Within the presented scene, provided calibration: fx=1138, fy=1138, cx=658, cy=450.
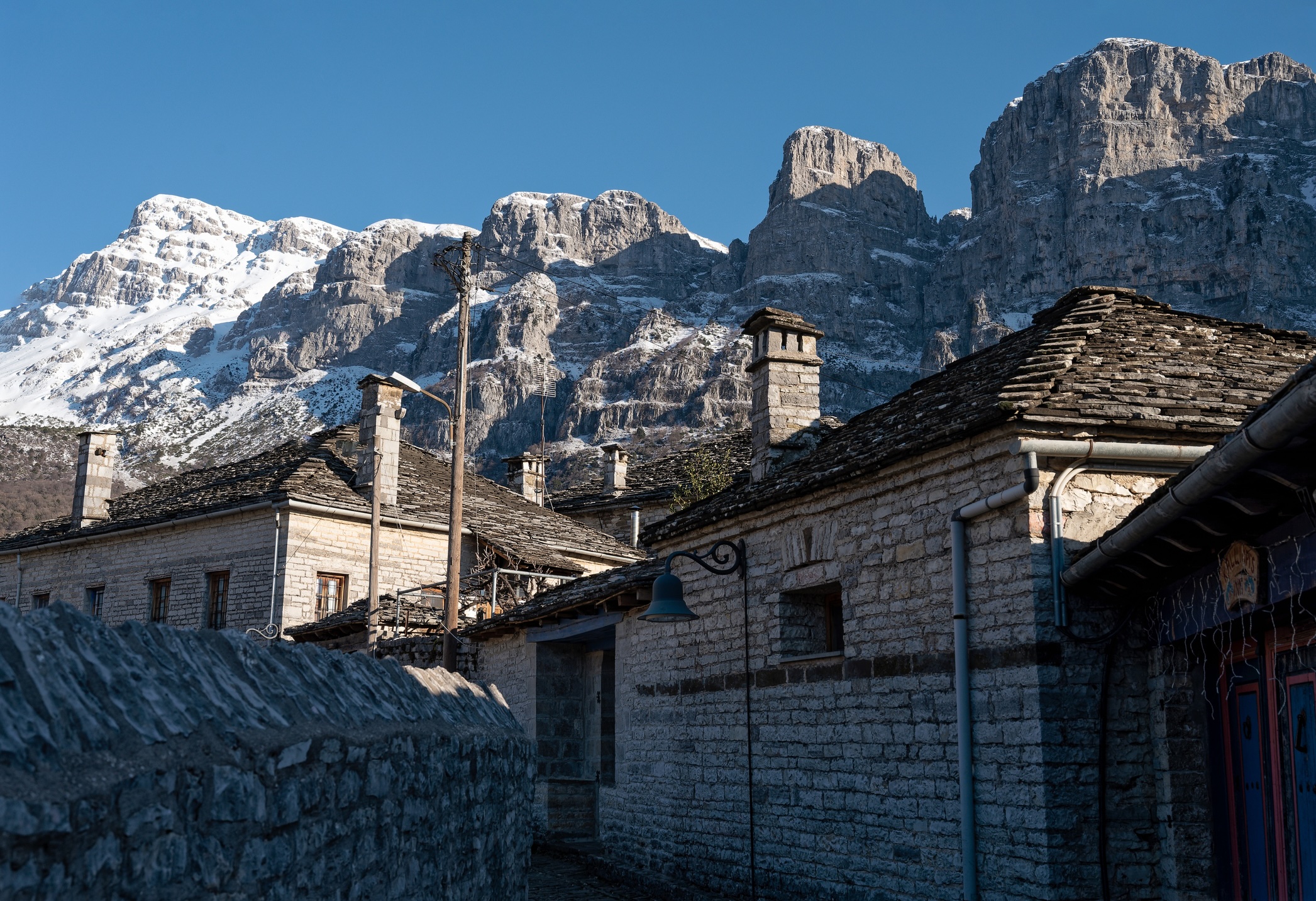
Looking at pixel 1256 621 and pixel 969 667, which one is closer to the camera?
pixel 1256 621

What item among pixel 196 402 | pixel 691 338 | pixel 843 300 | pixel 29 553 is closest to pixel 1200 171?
pixel 843 300

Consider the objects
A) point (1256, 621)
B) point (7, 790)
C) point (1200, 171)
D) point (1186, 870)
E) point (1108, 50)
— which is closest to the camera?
point (7, 790)

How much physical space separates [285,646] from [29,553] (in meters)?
26.1

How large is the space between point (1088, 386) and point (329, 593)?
1732cm

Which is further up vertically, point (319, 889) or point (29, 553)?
point (29, 553)

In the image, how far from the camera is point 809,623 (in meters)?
11.0

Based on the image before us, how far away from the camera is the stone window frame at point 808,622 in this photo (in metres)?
10.9

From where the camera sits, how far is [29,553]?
87.6ft

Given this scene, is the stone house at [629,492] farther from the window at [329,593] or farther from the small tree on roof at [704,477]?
the window at [329,593]

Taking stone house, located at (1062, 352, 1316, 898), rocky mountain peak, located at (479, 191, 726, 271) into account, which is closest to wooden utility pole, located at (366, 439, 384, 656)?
stone house, located at (1062, 352, 1316, 898)

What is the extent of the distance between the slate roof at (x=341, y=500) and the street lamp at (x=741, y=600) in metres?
9.87

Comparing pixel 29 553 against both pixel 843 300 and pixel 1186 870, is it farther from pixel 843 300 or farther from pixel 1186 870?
pixel 843 300

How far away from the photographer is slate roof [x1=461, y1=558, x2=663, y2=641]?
13453 mm

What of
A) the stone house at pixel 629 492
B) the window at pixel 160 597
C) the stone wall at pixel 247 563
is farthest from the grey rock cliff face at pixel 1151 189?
the window at pixel 160 597
